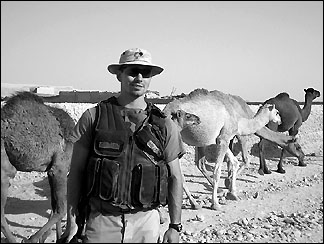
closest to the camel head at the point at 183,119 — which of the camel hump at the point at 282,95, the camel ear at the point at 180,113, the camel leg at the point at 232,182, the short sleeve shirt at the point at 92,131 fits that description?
the camel ear at the point at 180,113

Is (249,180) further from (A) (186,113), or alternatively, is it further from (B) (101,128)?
(B) (101,128)

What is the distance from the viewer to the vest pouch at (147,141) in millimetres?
2416

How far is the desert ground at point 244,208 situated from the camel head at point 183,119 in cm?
166

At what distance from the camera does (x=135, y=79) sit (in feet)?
8.11

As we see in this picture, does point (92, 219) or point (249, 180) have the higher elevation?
point (92, 219)

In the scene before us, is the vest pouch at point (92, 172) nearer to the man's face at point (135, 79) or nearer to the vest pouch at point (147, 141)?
the vest pouch at point (147, 141)

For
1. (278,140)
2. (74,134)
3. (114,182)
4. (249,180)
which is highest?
(74,134)

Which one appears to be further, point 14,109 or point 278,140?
point 278,140

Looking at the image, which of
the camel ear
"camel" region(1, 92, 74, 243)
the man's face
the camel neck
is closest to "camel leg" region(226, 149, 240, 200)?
the camel ear

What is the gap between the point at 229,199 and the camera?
7793 millimetres

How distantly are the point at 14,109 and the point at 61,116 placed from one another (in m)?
Result: 0.71

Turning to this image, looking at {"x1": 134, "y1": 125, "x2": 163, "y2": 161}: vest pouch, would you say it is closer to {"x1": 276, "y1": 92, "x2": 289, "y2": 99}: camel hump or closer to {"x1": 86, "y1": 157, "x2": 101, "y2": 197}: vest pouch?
{"x1": 86, "y1": 157, "x2": 101, "y2": 197}: vest pouch

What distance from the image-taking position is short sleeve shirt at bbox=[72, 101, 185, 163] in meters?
2.41

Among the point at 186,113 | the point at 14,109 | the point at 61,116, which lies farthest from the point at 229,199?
the point at 14,109
